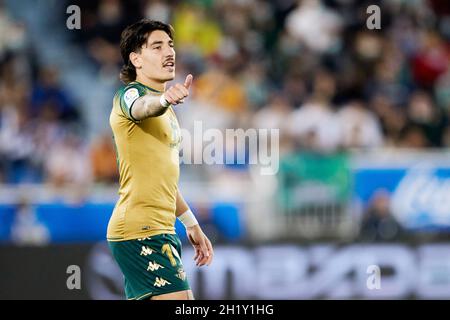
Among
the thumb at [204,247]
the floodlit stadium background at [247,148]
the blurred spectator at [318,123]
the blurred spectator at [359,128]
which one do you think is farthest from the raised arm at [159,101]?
the blurred spectator at [359,128]

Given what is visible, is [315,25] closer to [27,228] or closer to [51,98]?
[51,98]

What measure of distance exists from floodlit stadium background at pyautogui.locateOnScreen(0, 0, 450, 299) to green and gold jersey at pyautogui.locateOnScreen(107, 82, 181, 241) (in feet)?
18.3

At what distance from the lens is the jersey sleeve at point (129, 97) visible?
6.55 meters

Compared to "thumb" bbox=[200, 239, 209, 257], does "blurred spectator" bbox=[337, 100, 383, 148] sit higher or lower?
higher

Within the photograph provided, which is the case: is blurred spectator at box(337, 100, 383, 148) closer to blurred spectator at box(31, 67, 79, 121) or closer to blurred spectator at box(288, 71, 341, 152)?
blurred spectator at box(288, 71, 341, 152)

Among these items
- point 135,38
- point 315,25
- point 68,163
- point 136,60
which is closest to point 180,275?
point 136,60

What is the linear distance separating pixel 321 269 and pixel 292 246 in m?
0.43

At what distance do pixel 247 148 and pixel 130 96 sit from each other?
630cm

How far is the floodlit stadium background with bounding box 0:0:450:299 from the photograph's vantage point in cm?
1260

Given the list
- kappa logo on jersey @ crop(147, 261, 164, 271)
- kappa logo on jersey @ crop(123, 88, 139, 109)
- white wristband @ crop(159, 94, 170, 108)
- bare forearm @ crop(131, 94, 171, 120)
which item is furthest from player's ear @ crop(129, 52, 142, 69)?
kappa logo on jersey @ crop(147, 261, 164, 271)

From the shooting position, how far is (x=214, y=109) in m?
13.8

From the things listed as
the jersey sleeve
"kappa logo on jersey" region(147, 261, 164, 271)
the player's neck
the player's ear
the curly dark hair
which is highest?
the curly dark hair

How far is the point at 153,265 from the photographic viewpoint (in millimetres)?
6707
